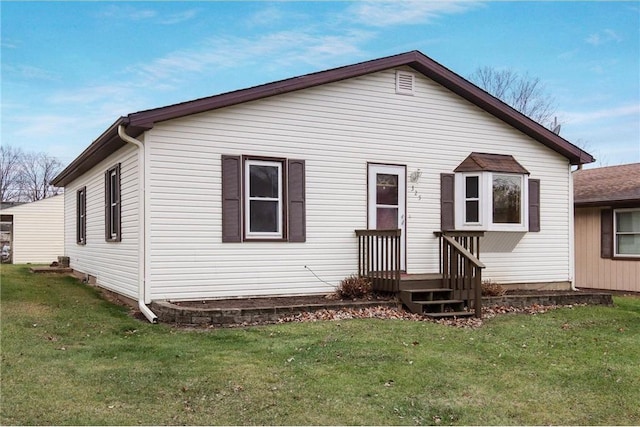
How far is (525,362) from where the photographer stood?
6.61 meters

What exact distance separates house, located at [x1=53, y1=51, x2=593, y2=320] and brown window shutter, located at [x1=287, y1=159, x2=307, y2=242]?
0.08ft

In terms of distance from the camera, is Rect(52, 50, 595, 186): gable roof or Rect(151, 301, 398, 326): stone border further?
Rect(52, 50, 595, 186): gable roof

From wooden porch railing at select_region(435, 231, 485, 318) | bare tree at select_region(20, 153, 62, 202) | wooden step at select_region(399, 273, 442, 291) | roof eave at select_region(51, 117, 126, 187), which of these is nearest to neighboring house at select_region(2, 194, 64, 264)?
roof eave at select_region(51, 117, 126, 187)

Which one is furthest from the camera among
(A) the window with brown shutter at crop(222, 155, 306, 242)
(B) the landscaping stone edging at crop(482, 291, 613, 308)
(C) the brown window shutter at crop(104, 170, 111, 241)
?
(C) the brown window shutter at crop(104, 170, 111, 241)

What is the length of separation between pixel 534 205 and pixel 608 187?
436 centimetres

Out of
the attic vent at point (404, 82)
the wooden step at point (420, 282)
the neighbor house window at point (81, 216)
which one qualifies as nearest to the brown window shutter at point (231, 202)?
the wooden step at point (420, 282)

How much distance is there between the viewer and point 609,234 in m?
14.7

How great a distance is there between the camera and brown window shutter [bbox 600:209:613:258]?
14.7 metres

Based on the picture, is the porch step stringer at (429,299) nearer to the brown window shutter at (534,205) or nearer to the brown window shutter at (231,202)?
the brown window shutter at (231,202)

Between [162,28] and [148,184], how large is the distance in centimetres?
662

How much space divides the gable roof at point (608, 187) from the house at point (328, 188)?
210 centimetres

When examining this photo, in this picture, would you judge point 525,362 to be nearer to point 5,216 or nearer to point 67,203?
point 67,203

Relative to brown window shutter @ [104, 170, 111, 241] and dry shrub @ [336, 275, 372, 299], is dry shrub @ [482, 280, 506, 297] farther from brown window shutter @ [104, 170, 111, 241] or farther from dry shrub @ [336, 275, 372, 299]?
brown window shutter @ [104, 170, 111, 241]

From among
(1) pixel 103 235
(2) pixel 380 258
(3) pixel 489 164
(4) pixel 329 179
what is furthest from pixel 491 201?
(1) pixel 103 235
